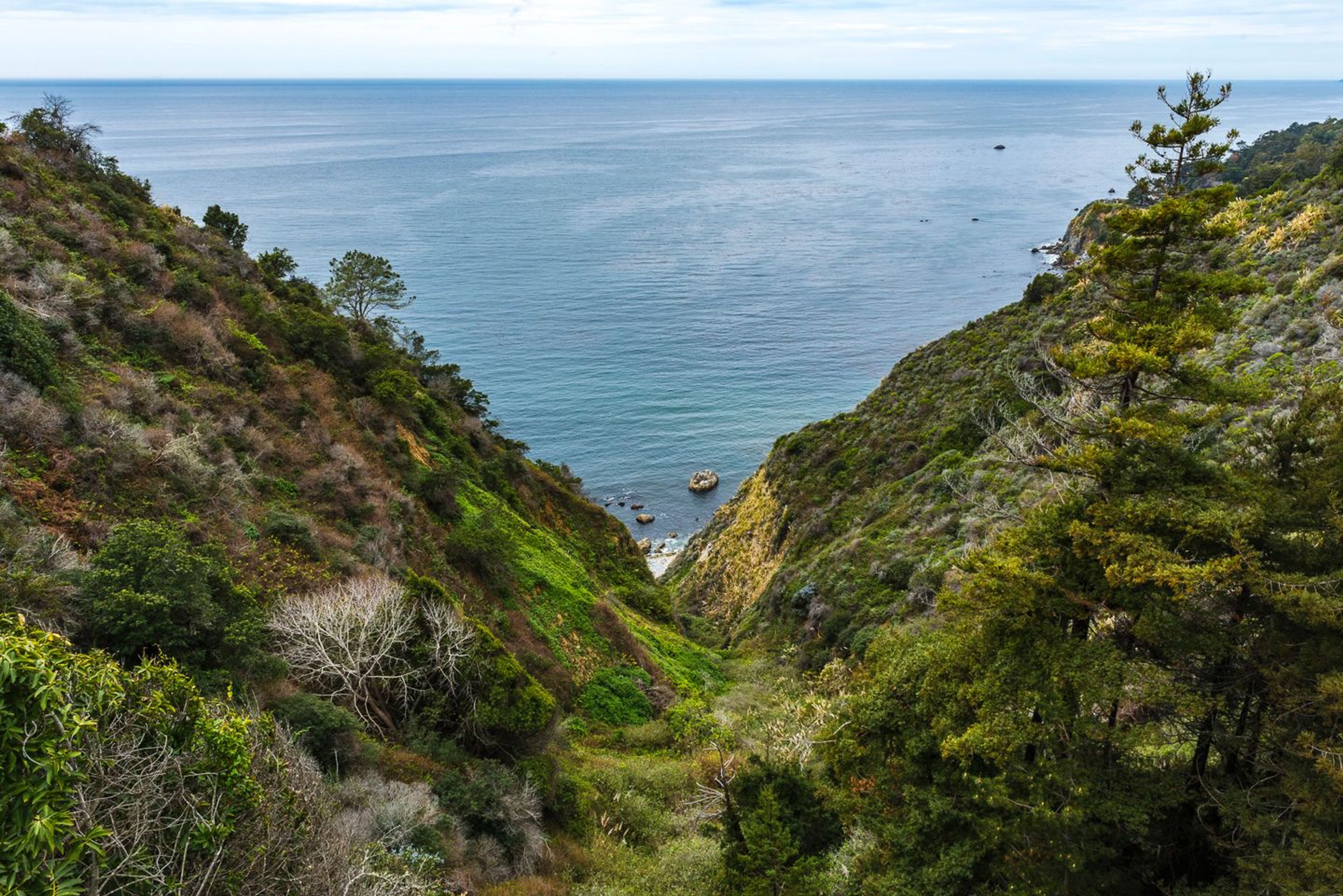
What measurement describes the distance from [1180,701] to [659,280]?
354 ft

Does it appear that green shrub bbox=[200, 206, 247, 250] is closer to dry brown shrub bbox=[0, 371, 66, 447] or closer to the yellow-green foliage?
the yellow-green foliage

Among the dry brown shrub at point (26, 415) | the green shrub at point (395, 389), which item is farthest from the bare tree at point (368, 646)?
the green shrub at point (395, 389)

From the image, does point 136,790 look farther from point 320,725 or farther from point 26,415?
point 26,415

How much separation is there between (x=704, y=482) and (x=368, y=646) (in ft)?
171

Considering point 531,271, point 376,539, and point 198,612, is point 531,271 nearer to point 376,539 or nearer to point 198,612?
point 376,539

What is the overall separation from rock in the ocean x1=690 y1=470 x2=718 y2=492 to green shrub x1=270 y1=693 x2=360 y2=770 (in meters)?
54.0

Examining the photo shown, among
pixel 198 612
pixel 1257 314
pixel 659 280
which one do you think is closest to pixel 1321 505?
pixel 198 612

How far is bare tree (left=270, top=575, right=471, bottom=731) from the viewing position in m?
17.8

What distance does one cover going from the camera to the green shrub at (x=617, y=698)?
89.4 feet

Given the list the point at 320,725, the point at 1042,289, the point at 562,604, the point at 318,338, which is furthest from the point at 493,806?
the point at 1042,289

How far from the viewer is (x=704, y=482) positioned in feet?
228

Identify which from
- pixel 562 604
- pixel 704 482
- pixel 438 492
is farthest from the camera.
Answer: pixel 704 482

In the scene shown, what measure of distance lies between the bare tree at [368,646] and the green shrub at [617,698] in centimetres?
880

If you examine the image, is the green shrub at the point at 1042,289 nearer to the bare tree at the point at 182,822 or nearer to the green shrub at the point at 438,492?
the green shrub at the point at 438,492
